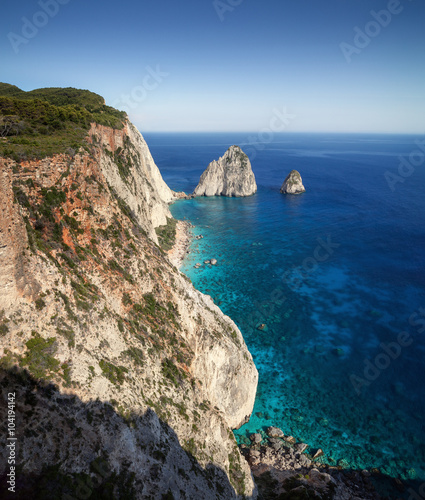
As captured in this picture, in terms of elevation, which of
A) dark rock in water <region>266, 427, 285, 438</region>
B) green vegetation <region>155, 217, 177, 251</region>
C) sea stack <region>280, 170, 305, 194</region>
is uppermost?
sea stack <region>280, 170, 305, 194</region>

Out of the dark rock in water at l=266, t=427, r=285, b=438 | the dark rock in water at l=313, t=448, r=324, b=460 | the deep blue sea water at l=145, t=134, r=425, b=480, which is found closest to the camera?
→ the dark rock in water at l=313, t=448, r=324, b=460

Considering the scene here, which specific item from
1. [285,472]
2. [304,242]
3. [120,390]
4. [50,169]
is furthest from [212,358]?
[304,242]

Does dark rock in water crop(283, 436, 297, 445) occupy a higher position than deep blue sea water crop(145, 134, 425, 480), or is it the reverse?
deep blue sea water crop(145, 134, 425, 480)

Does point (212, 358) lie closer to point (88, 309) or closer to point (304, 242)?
point (88, 309)

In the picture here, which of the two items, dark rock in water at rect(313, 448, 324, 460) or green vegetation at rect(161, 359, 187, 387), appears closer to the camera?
green vegetation at rect(161, 359, 187, 387)

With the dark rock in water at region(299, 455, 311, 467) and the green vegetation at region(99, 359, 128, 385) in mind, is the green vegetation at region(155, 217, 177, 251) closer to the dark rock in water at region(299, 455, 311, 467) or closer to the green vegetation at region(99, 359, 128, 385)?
the dark rock in water at region(299, 455, 311, 467)

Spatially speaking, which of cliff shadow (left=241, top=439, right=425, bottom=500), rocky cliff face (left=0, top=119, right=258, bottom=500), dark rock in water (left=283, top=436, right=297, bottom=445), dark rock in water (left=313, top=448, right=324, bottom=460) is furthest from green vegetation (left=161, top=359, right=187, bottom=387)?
dark rock in water (left=313, top=448, right=324, bottom=460)

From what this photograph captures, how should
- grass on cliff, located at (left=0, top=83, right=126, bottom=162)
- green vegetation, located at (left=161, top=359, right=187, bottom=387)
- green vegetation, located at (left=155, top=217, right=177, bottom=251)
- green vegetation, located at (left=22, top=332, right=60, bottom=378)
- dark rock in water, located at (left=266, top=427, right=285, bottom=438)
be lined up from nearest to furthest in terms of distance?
green vegetation, located at (left=22, top=332, right=60, bottom=378), grass on cliff, located at (left=0, top=83, right=126, bottom=162), green vegetation, located at (left=161, top=359, right=187, bottom=387), dark rock in water, located at (left=266, top=427, right=285, bottom=438), green vegetation, located at (left=155, top=217, right=177, bottom=251)
